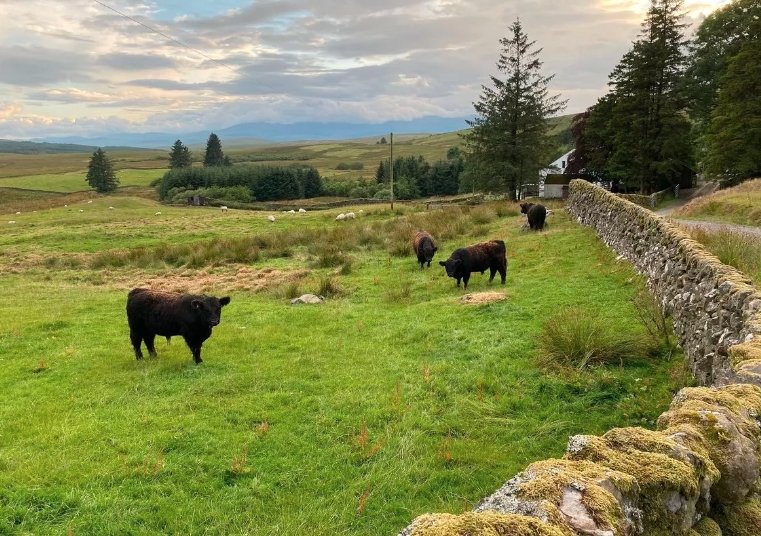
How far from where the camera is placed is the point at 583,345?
912 centimetres

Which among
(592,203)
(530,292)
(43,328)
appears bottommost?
(43,328)

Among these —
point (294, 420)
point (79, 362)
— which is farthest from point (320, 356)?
point (79, 362)

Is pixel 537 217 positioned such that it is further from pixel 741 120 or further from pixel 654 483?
pixel 654 483

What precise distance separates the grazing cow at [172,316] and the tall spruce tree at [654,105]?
1681 inches

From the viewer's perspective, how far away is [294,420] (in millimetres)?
8234

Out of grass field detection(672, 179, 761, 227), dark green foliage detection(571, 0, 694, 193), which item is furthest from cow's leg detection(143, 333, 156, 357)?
dark green foliage detection(571, 0, 694, 193)

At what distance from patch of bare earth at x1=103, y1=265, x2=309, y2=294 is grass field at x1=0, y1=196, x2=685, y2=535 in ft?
7.00

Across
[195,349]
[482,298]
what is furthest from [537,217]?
[195,349]

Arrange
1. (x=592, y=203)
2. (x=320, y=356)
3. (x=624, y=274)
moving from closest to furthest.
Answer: (x=320, y=356), (x=624, y=274), (x=592, y=203)

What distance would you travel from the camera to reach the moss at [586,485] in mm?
2545

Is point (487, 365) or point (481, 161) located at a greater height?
point (481, 161)

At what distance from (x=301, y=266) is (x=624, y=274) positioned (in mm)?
14156

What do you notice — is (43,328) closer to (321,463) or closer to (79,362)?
(79,362)

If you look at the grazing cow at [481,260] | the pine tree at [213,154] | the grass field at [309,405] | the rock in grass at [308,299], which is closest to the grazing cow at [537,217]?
the grass field at [309,405]
